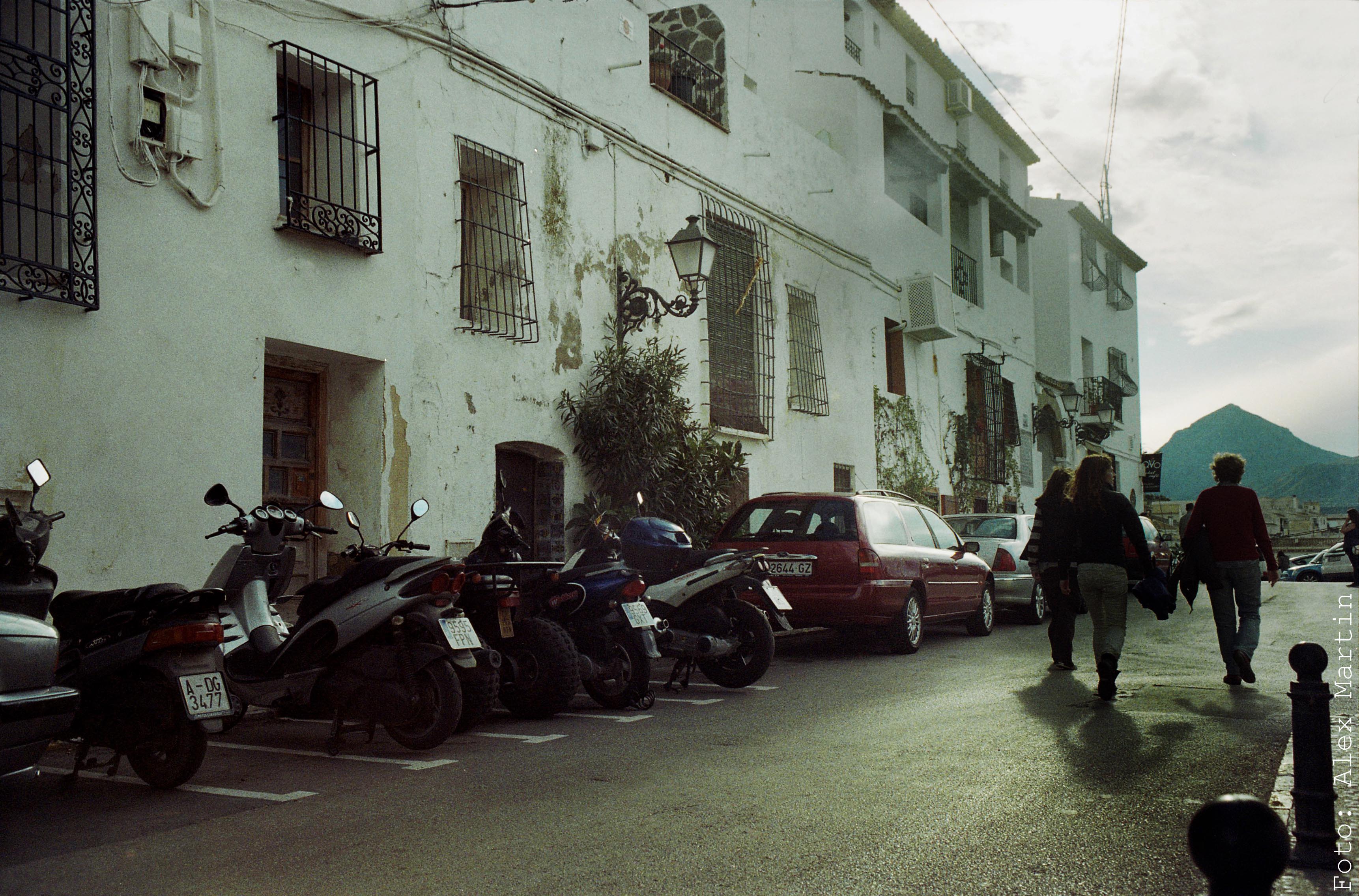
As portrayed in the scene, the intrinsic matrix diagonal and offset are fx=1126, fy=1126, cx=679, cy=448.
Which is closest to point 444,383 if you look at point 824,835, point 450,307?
point 450,307

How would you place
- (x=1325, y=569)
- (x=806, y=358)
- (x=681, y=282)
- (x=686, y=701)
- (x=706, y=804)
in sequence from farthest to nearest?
1. (x=1325, y=569)
2. (x=806, y=358)
3. (x=681, y=282)
4. (x=686, y=701)
5. (x=706, y=804)

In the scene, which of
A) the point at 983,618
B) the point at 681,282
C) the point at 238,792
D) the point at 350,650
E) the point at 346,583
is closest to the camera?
the point at 238,792

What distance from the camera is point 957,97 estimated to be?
82.7ft

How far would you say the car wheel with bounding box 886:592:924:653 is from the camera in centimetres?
1052

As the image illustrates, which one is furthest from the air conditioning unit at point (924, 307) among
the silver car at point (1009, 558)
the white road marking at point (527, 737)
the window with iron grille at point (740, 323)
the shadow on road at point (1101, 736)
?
the white road marking at point (527, 737)

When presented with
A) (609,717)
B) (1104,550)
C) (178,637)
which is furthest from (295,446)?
(1104,550)

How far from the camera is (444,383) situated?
10102 millimetres

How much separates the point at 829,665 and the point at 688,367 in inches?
207

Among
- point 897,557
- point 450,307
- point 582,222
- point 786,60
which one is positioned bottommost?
point 897,557

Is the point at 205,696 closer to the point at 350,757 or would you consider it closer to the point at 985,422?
the point at 350,757

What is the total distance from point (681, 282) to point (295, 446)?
485 centimetres

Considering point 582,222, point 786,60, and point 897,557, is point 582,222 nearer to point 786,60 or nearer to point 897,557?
point 897,557

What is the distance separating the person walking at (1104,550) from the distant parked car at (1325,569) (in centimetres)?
3412

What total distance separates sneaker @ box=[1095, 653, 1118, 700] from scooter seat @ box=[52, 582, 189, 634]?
18.7 ft
